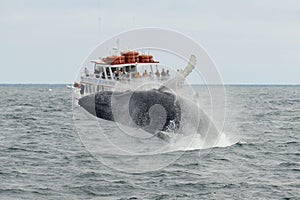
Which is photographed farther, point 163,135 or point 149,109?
point 163,135

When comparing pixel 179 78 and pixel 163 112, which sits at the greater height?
pixel 179 78

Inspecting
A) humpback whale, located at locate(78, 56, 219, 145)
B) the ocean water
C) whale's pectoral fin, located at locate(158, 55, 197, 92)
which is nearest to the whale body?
humpback whale, located at locate(78, 56, 219, 145)

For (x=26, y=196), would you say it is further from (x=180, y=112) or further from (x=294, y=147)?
(x=294, y=147)

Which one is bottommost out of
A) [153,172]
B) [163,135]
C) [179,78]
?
[153,172]

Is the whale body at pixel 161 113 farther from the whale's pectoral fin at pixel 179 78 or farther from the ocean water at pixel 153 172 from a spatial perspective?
the ocean water at pixel 153 172

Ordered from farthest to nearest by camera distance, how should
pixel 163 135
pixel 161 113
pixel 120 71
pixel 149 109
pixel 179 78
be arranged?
pixel 120 71
pixel 163 135
pixel 161 113
pixel 149 109
pixel 179 78

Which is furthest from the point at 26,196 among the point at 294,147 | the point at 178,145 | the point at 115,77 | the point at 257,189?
the point at 115,77

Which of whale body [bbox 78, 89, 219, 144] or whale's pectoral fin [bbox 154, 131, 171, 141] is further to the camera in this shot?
whale's pectoral fin [bbox 154, 131, 171, 141]

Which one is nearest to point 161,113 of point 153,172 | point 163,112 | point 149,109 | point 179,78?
point 163,112

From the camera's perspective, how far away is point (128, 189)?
54.6ft

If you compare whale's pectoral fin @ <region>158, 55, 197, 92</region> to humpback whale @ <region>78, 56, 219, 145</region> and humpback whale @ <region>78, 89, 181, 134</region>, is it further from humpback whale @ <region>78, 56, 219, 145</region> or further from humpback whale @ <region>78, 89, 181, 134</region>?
humpback whale @ <region>78, 89, 181, 134</region>

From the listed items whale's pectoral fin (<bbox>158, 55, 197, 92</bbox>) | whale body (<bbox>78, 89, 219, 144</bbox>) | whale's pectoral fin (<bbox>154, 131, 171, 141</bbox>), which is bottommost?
whale's pectoral fin (<bbox>154, 131, 171, 141</bbox>)

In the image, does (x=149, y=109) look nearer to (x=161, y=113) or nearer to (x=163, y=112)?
(x=163, y=112)

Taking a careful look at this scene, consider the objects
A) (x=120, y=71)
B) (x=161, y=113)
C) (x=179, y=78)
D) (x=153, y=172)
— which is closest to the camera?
(x=153, y=172)
